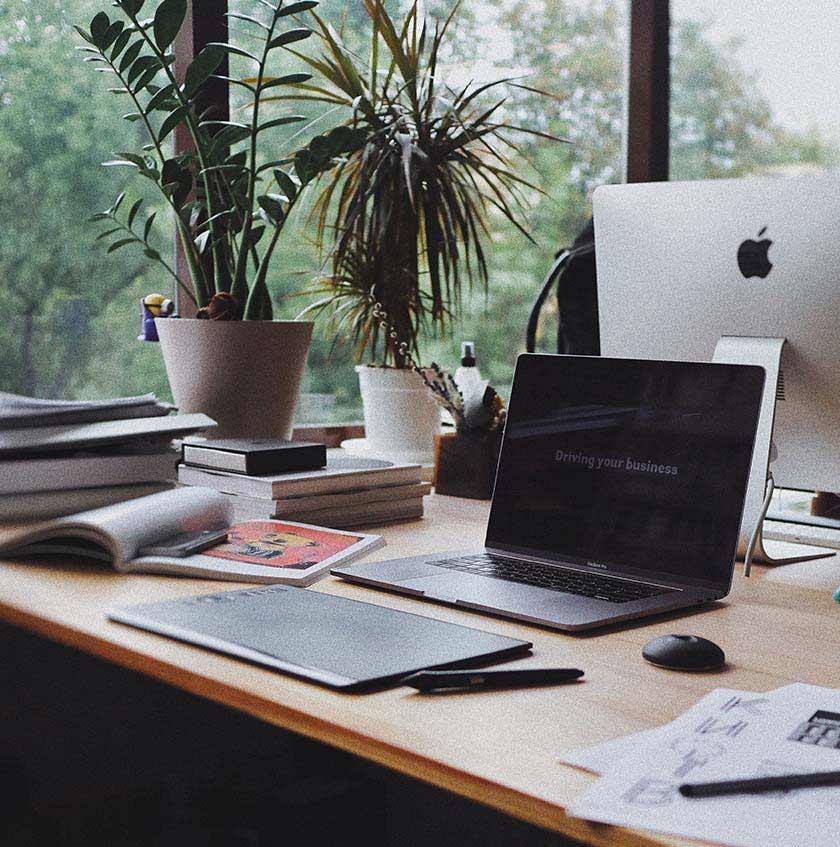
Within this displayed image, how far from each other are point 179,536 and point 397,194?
1.16 m

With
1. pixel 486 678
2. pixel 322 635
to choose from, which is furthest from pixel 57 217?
pixel 486 678

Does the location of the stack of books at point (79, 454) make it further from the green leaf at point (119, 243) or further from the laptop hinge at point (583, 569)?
the green leaf at point (119, 243)

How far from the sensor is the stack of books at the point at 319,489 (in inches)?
61.1

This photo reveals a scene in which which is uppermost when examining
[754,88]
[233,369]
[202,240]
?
[754,88]

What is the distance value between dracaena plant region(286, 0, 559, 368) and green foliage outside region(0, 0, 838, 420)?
13 cm

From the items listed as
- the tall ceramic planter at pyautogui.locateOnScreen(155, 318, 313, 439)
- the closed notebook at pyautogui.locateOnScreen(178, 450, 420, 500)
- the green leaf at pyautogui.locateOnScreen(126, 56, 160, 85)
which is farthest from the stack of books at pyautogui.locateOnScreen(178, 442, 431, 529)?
the green leaf at pyautogui.locateOnScreen(126, 56, 160, 85)

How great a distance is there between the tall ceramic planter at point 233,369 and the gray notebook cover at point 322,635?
0.80 m

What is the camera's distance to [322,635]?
99 cm

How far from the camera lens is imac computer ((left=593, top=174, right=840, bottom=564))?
1.41 metres

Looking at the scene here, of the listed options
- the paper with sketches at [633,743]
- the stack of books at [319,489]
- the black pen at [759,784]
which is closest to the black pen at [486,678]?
the paper with sketches at [633,743]

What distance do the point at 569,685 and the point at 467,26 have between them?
2.54 metres

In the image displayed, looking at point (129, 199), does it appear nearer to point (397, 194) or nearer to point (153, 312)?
point (153, 312)

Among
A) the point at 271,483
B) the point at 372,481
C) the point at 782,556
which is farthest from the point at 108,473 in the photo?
the point at 782,556

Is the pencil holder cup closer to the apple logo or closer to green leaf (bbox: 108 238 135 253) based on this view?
the apple logo
